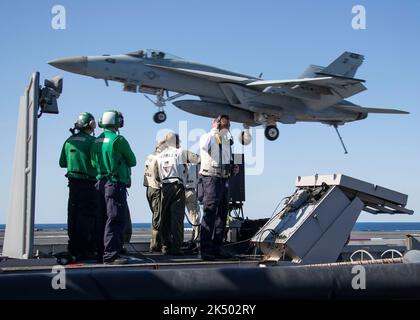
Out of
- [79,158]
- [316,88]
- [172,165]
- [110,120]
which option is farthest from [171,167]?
[316,88]

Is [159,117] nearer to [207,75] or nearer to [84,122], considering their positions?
[207,75]

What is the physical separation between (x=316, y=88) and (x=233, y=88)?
402 centimetres

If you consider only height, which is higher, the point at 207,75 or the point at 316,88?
the point at 207,75

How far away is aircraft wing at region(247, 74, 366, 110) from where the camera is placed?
26172 mm

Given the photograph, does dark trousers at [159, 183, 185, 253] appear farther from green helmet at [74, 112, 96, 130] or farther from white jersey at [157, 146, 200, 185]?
green helmet at [74, 112, 96, 130]

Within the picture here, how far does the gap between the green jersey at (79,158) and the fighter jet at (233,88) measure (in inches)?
768

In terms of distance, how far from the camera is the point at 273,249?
5.21m

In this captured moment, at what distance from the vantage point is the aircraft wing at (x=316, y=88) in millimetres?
26172

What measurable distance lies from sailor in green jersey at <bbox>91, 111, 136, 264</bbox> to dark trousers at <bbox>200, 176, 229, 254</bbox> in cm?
79

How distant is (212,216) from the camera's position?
5574 mm

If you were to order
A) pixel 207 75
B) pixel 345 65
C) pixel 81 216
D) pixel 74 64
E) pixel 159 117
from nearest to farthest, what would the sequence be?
pixel 81 216 → pixel 74 64 → pixel 159 117 → pixel 207 75 → pixel 345 65

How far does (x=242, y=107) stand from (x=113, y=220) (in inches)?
898

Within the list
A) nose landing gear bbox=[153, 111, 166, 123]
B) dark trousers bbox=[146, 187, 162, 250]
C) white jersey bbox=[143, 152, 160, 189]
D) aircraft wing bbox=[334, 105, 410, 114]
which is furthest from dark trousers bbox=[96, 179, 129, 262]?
aircraft wing bbox=[334, 105, 410, 114]
